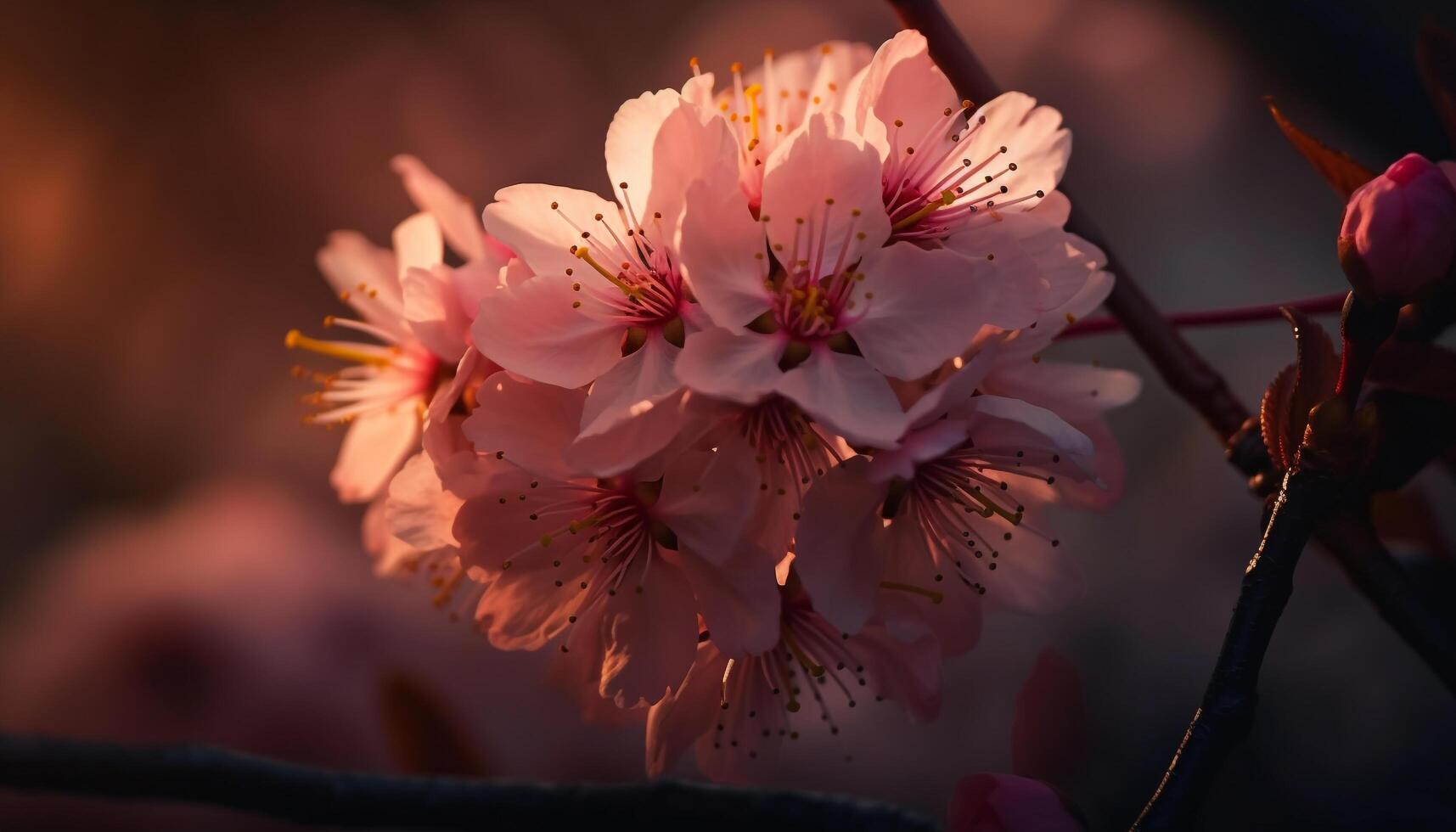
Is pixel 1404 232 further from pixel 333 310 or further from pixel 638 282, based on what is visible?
pixel 333 310

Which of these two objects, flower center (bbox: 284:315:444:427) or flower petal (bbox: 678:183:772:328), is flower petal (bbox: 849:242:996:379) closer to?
flower petal (bbox: 678:183:772:328)

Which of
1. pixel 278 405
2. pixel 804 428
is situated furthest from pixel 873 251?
pixel 278 405

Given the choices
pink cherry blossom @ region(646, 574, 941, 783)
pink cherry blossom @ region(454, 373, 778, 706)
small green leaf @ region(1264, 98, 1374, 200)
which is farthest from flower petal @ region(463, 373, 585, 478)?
small green leaf @ region(1264, 98, 1374, 200)

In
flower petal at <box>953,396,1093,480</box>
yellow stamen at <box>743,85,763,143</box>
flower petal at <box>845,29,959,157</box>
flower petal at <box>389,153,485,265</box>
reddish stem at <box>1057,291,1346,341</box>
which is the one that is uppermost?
flower petal at <box>389,153,485,265</box>

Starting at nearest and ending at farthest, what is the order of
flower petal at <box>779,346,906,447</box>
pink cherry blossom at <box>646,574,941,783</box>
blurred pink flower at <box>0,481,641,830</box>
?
flower petal at <box>779,346,906,447</box>, pink cherry blossom at <box>646,574,941,783</box>, blurred pink flower at <box>0,481,641,830</box>

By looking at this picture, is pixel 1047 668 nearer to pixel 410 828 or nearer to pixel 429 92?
A: pixel 410 828

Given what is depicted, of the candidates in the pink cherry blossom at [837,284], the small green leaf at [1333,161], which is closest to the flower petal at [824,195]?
the pink cherry blossom at [837,284]

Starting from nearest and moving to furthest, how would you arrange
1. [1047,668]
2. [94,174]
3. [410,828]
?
[410,828]
[1047,668]
[94,174]

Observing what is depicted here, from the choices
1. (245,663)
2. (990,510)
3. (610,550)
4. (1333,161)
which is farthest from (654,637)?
(245,663)
